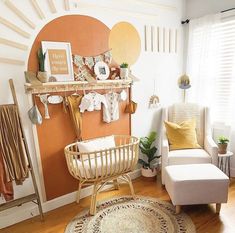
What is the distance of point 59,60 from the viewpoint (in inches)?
86.9

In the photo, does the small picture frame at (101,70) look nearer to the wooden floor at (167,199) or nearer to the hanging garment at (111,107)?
the hanging garment at (111,107)

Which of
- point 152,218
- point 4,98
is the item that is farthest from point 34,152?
point 152,218

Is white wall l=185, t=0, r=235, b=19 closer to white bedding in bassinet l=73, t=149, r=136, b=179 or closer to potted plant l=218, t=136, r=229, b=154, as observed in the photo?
potted plant l=218, t=136, r=229, b=154

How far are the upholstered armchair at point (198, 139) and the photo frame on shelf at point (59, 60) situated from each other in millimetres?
1407

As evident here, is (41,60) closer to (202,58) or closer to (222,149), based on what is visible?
(202,58)

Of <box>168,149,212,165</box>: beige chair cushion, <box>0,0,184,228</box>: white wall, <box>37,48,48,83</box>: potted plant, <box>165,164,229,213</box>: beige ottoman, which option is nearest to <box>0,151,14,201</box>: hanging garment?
<box>0,0,184,228</box>: white wall

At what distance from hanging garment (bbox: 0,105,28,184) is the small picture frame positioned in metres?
0.98

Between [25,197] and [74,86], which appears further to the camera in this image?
[74,86]

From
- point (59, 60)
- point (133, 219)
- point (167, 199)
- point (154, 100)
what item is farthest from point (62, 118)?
point (167, 199)

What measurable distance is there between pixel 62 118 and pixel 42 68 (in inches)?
22.2

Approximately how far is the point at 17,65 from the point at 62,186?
54.1 inches

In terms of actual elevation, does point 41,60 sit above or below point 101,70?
above

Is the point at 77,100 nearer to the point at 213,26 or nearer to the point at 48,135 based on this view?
the point at 48,135

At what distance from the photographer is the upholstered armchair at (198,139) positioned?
8.25ft
